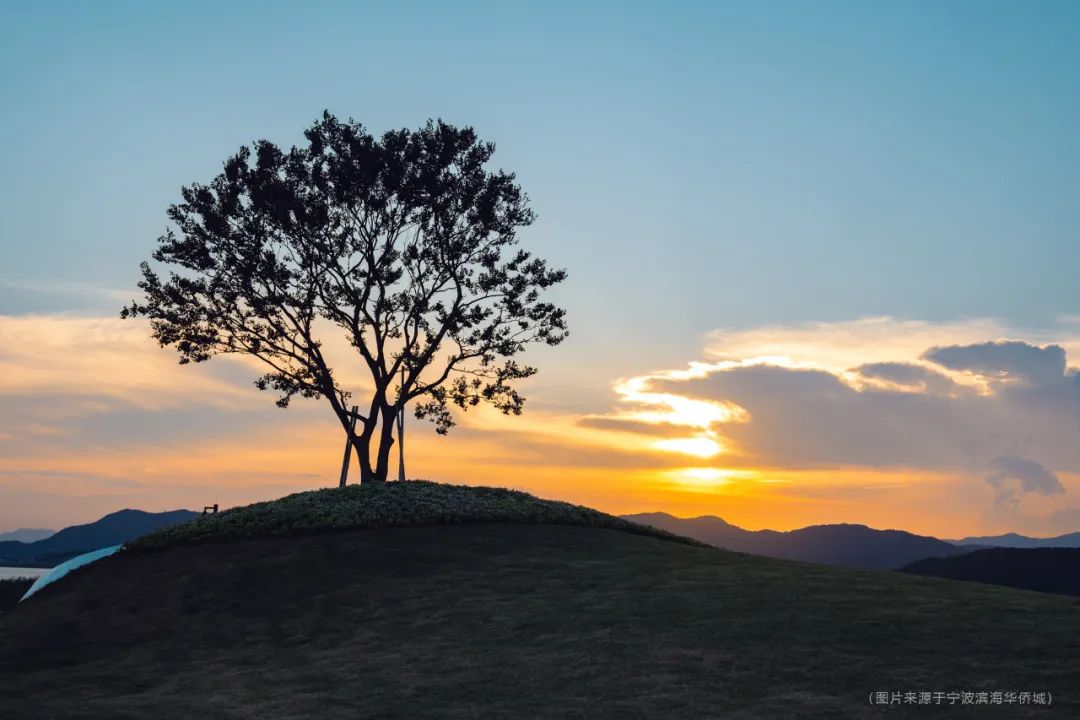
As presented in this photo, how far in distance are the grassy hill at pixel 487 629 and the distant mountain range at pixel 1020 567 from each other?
53.5 m

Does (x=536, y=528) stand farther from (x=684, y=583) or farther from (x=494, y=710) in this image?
(x=494, y=710)

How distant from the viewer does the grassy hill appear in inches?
635

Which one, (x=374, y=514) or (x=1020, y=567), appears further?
(x=1020, y=567)

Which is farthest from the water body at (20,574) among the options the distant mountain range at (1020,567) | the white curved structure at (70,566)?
the distant mountain range at (1020,567)

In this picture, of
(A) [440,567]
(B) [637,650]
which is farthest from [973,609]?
(A) [440,567]

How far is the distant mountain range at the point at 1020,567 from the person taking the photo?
253ft

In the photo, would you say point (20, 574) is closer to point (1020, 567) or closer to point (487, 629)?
point (487, 629)

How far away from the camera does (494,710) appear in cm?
1605

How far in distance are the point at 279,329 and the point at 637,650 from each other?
30.4m

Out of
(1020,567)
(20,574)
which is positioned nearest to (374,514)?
(20,574)

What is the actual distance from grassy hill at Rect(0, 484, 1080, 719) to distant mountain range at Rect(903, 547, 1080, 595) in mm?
53511

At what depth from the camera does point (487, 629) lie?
21812 mm

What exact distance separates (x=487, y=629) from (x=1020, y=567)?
239 ft

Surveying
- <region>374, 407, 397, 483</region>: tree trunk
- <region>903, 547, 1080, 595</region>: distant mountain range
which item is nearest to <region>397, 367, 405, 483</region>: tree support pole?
<region>374, 407, 397, 483</region>: tree trunk
